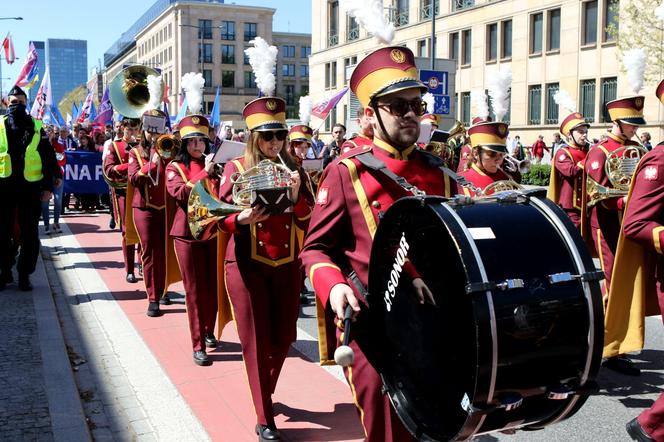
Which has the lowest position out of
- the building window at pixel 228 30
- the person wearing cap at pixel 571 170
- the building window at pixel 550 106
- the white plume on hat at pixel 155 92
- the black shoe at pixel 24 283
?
the black shoe at pixel 24 283

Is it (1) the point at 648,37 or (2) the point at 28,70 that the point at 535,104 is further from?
(2) the point at 28,70

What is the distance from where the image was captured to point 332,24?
5803 cm

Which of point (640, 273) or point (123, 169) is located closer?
point (640, 273)

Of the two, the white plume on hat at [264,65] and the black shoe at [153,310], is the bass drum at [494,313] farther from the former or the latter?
the black shoe at [153,310]

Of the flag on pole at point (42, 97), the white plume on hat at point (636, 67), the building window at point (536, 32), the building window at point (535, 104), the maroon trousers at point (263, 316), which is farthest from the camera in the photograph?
the building window at point (535, 104)

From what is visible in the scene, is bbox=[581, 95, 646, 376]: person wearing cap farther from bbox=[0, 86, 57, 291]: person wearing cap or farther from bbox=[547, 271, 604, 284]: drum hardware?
bbox=[0, 86, 57, 291]: person wearing cap

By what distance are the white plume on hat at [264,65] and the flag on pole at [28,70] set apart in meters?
11.1

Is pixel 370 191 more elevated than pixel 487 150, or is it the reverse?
pixel 487 150

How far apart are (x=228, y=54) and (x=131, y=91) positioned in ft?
308

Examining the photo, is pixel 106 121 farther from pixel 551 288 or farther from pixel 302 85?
pixel 302 85

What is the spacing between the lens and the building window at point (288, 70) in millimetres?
107562

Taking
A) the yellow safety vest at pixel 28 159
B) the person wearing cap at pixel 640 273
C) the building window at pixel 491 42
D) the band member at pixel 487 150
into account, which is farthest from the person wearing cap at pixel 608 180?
the building window at pixel 491 42

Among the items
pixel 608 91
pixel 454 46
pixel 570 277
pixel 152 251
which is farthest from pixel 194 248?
pixel 454 46

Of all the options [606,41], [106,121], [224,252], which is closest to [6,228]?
[224,252]
